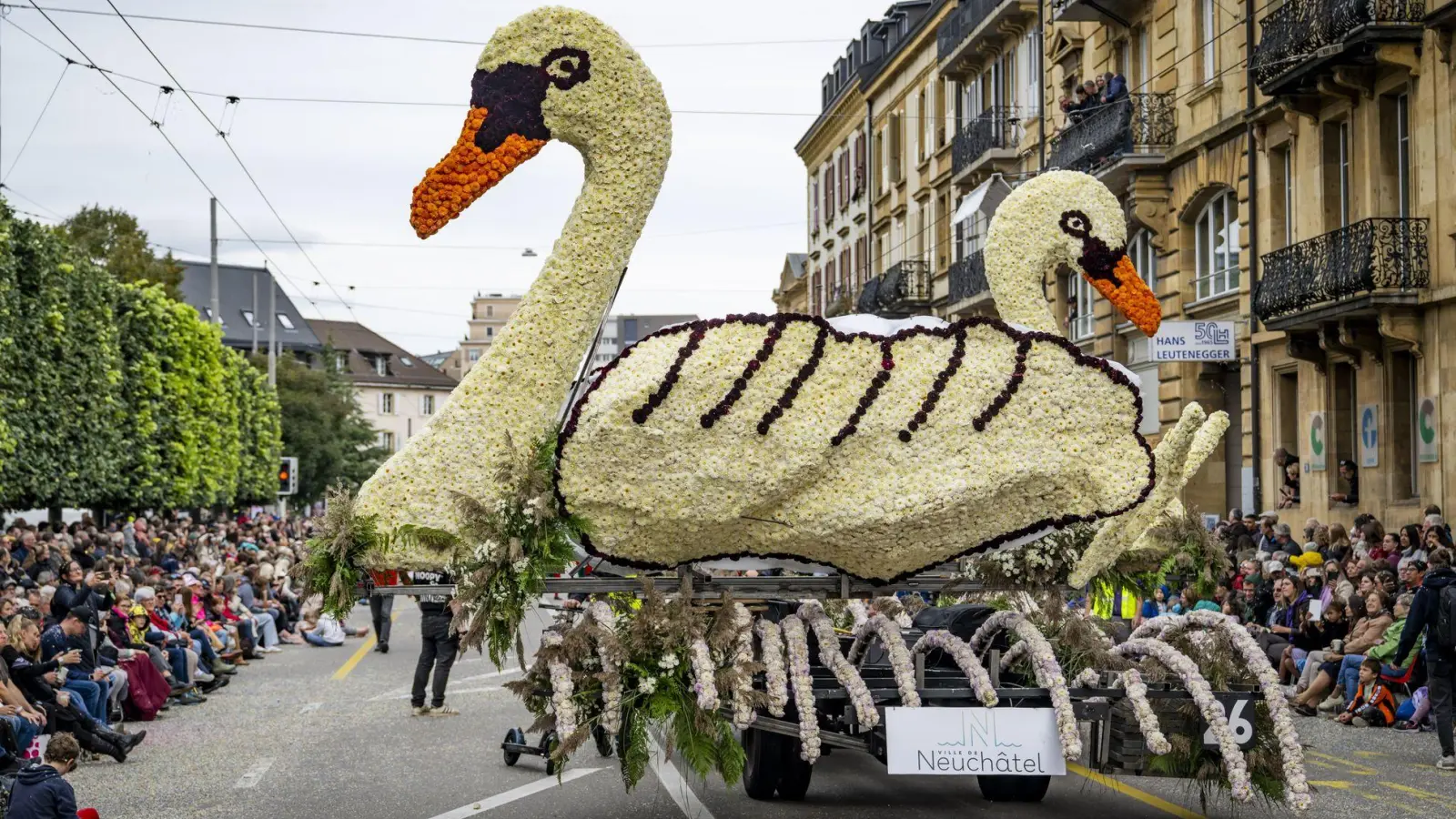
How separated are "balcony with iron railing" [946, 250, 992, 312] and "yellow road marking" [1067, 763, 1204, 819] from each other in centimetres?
2650

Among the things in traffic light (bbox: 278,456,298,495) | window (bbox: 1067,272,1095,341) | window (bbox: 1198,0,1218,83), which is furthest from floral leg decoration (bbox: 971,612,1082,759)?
traffic light (bbox: 278,456,298,495)

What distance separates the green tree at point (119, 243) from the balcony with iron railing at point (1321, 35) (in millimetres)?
47506

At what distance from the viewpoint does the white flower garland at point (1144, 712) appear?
8125 mm

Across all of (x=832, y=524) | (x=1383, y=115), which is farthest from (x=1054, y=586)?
(x=1383, y=115)

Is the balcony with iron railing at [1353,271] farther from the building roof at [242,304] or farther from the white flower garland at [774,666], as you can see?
the building roof at [242,304]

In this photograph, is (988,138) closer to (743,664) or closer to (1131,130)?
(1131,130)

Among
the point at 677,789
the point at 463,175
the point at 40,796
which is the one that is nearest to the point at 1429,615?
the point at 677,789

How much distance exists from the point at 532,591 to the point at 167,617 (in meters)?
12.9

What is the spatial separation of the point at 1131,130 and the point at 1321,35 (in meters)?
7.36

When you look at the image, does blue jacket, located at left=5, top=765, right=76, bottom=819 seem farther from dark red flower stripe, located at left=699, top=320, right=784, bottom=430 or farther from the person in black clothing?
the person in black clothing

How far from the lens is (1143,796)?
11.1 meters

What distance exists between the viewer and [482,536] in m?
8.61

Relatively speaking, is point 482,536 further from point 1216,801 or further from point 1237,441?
point 1237,441

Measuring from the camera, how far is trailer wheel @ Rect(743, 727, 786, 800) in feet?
35.1
